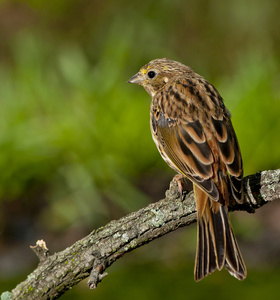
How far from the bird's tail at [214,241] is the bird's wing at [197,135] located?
99 millimetres

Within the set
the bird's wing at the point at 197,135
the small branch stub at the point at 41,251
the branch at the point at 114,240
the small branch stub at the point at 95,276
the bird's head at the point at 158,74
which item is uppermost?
the bird's head at the point at 158,74

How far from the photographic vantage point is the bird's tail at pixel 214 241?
11.1ft

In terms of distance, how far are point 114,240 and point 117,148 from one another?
3.42 meters

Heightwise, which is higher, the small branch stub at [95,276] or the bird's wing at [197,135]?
the bird's wing at [197,135]

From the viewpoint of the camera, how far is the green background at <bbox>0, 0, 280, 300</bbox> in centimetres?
581

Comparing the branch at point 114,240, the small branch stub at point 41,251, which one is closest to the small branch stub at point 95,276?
the branch at point 114,240

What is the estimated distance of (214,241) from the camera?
3498 millimetres

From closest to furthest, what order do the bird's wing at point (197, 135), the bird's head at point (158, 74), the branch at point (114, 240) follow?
the branch at point (114, 240)
the bird's wing at point (197, 135)
the bird's head at point (158, 74)

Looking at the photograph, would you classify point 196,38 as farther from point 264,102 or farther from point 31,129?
point 31,129

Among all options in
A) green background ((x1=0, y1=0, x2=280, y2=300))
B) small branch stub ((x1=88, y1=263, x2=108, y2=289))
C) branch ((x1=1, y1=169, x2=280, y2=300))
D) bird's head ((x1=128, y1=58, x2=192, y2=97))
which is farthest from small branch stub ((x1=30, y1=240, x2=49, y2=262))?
green background ((x1=0, y1=0, x2=280, y2=300))


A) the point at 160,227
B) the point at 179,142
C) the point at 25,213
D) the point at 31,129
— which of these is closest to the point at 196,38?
the point at 31,129

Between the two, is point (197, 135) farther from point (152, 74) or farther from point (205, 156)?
point (152, 74)

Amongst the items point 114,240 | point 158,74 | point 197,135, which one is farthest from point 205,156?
point 158,74

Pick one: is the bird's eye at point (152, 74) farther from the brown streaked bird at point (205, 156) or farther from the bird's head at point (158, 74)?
the brown streaked bird at point (205, 156)
